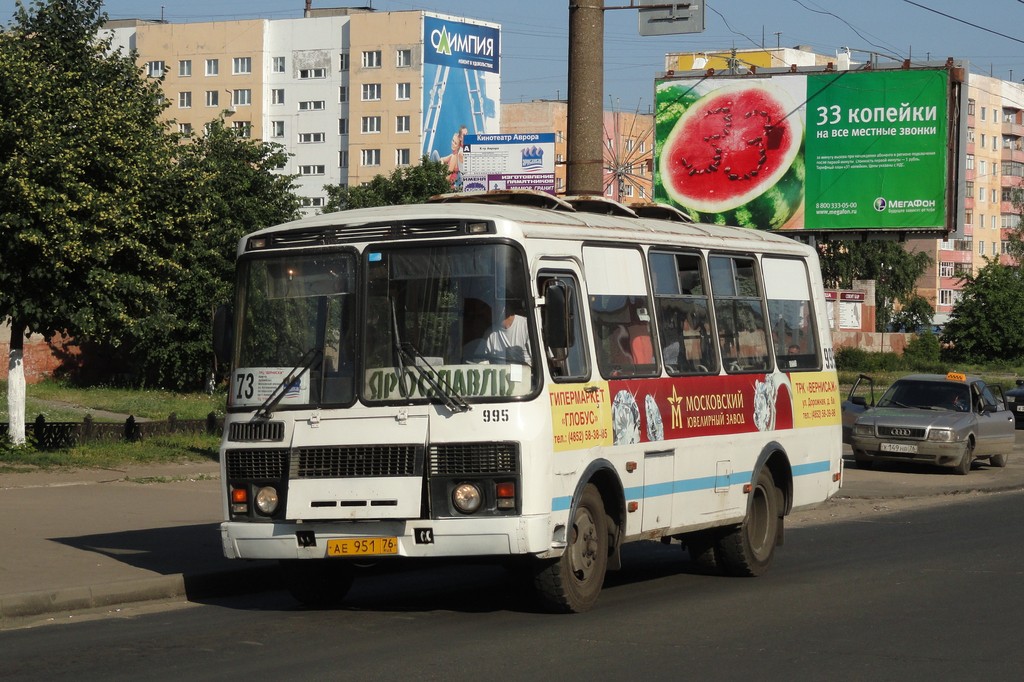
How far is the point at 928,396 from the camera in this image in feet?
86.2

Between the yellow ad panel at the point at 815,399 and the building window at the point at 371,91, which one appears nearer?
the yellow ad panel at the point at 815,399

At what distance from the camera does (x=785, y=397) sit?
1310cm

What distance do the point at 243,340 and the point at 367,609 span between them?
2072 millimetres

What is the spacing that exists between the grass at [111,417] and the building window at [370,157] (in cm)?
6188

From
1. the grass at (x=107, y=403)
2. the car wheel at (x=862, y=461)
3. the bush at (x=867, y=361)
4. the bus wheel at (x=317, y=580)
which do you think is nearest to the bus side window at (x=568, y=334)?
the bus wheel at (x=317, y=580)

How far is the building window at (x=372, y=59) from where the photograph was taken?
112875 mm

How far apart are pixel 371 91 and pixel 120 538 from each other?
A: 103047 mm

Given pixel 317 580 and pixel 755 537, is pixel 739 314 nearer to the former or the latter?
pixel 755 537

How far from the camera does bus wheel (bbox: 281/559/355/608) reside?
420 inches

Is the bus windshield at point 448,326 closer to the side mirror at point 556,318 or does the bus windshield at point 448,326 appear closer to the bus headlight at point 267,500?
the side mirror at point 556,318

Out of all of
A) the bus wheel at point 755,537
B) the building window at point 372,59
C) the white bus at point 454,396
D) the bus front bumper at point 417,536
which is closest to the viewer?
the bus front bumper at point 417,536

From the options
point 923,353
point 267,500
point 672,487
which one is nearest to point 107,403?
point 923,353

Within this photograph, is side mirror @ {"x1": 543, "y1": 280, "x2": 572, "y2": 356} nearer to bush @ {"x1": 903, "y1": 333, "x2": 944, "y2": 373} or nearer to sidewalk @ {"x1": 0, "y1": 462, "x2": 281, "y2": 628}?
sidewalk @ {"x1": 0, "y1": 462, "x2": 281, "y2": 628}

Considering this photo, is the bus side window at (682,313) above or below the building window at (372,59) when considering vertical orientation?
below
